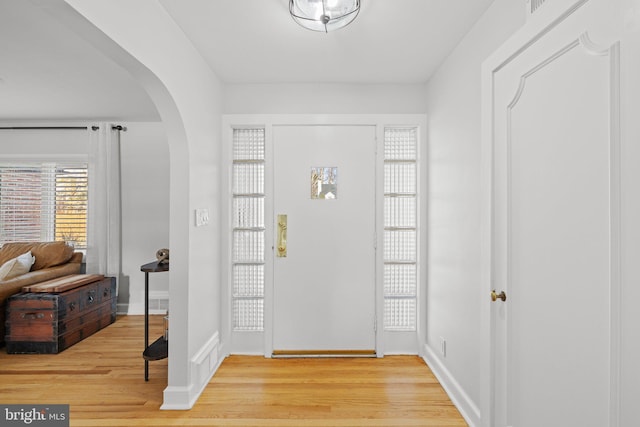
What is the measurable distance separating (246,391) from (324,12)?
2.51 metres

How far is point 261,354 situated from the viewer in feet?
9.48

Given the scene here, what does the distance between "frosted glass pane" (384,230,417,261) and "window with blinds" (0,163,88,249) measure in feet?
12.3

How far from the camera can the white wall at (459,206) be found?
6.20 feet

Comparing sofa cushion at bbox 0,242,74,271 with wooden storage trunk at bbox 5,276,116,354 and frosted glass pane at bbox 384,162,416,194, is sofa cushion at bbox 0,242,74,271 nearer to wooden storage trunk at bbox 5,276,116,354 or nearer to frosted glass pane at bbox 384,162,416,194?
wooden storage trunk at bbox 5,276,116,354

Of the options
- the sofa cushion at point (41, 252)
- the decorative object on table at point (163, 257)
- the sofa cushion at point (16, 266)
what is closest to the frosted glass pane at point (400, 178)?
the decorative object on table at point (163, 257)

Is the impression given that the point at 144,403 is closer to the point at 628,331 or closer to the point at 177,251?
the point at 177,251

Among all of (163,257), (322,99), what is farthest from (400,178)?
(163,257)

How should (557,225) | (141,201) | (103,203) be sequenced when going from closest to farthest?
(557,225)
(103,203)
(141,201)

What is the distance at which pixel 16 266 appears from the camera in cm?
340

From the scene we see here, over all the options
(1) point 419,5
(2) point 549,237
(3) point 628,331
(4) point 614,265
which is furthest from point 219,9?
(3) point 628,331

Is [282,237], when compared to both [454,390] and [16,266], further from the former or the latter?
[16,266]

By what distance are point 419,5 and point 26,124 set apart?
476 centimetres

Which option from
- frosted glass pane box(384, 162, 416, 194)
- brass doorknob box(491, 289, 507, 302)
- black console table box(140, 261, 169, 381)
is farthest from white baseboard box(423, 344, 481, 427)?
black console table box(140, 261, 169, 381)

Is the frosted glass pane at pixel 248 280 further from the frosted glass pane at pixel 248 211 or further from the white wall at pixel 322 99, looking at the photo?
the white wall at pixel 322 99
